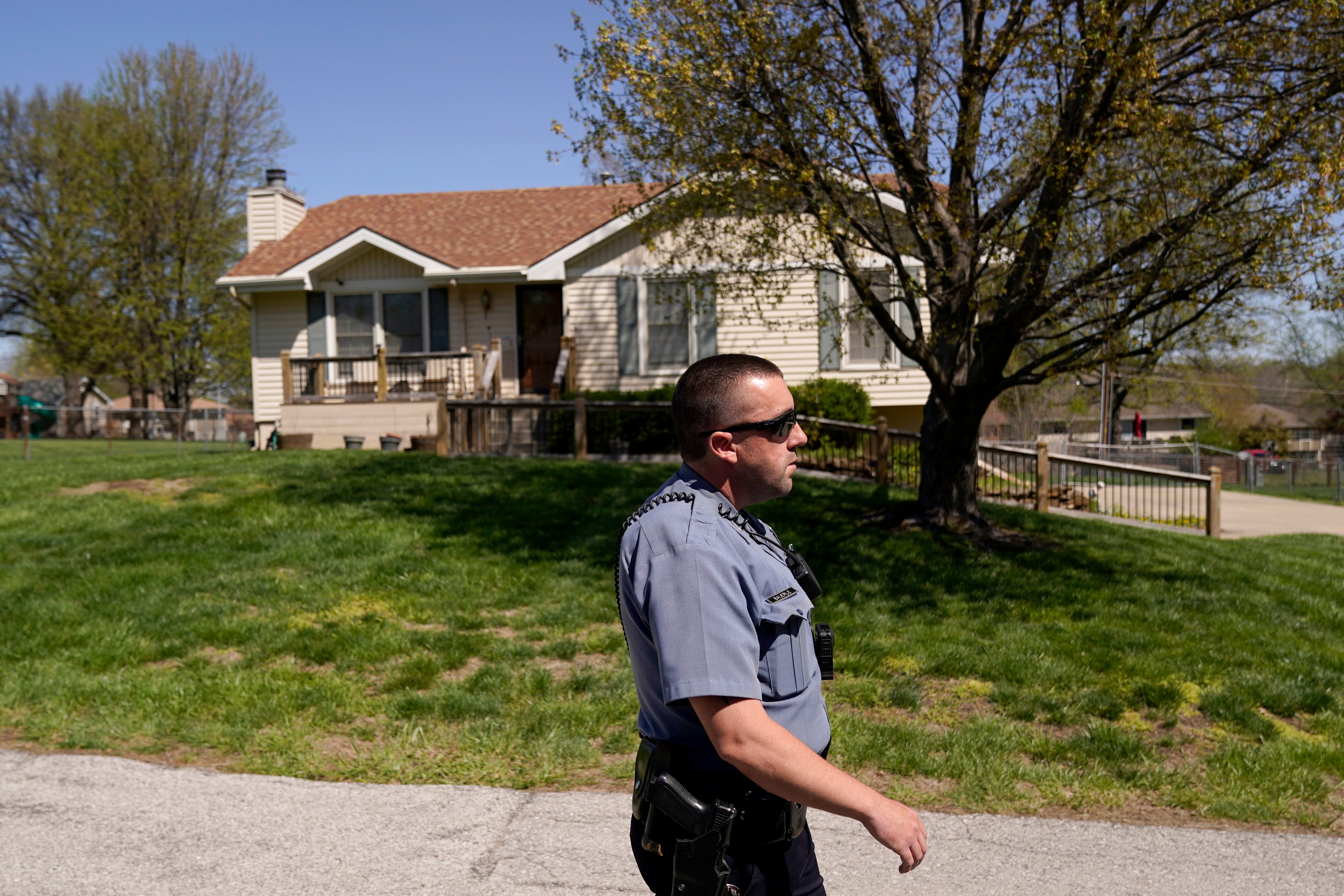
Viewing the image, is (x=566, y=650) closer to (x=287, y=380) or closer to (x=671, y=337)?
(x=671, y=337)

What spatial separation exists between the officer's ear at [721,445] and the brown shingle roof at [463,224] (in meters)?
19.0

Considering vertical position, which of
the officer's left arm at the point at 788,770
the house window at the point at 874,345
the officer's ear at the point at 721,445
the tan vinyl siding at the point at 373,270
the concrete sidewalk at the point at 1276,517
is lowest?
the concrete sidewalk at the point at 1276,517

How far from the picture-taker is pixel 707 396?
232cm

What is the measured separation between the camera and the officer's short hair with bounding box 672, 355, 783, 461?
2.32m

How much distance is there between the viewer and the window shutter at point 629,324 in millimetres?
20812

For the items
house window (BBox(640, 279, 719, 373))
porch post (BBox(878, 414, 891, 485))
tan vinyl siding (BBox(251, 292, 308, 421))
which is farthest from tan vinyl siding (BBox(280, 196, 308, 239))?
porch post (BBox(878, 414, 891, 485))

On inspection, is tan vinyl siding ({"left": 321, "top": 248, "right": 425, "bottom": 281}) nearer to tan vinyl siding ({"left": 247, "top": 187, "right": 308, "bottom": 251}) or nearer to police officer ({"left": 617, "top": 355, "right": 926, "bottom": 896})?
tan vinyl siding ({"left": 247, "top": 187, "right": 308, "bottom": 251})

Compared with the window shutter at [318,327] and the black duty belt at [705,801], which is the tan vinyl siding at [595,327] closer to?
the window shutter at [318,327]

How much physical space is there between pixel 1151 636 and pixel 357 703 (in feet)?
18.0

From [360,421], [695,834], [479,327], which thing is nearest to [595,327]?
[479,327]

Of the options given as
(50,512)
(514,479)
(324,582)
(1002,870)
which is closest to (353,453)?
(514,479)

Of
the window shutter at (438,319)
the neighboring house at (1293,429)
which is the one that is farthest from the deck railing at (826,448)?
the neighboring house at (1293,429)

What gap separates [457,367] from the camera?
20.9 meters

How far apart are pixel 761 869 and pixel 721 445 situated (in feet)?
3.05
